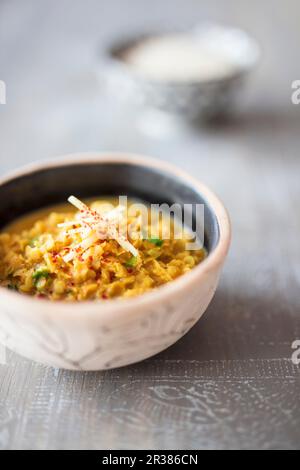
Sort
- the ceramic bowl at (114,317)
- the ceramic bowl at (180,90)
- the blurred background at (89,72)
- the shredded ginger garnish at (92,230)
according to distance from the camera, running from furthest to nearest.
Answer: the blurred background at (89,72), the ceramic bowl at (180,90), the shredded ginger garnish at (92,230), the ceramic bowl at (114,317)

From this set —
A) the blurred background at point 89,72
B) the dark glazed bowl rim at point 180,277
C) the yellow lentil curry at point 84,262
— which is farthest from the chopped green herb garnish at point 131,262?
the blurred background at point 89,72

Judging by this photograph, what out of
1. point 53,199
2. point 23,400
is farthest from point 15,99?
point 23,400

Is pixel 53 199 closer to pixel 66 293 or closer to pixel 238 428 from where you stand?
pixel 66 293

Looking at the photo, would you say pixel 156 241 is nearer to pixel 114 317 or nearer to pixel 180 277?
pixel 180 277

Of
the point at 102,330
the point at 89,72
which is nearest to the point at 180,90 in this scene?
the point at 89,72

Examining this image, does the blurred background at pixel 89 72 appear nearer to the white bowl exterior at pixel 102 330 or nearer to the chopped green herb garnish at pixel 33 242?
the chopped green herb garnish at pixel 33 242

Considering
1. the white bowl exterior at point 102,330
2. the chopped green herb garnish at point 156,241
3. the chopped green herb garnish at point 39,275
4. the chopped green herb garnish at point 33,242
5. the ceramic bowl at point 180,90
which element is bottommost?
the white bowl exterior at point 102,330

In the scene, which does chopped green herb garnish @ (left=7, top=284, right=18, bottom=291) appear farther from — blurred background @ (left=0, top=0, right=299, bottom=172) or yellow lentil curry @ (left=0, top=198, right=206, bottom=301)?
blurred background @ (left=0, top=0, right=299, bottom=172)
